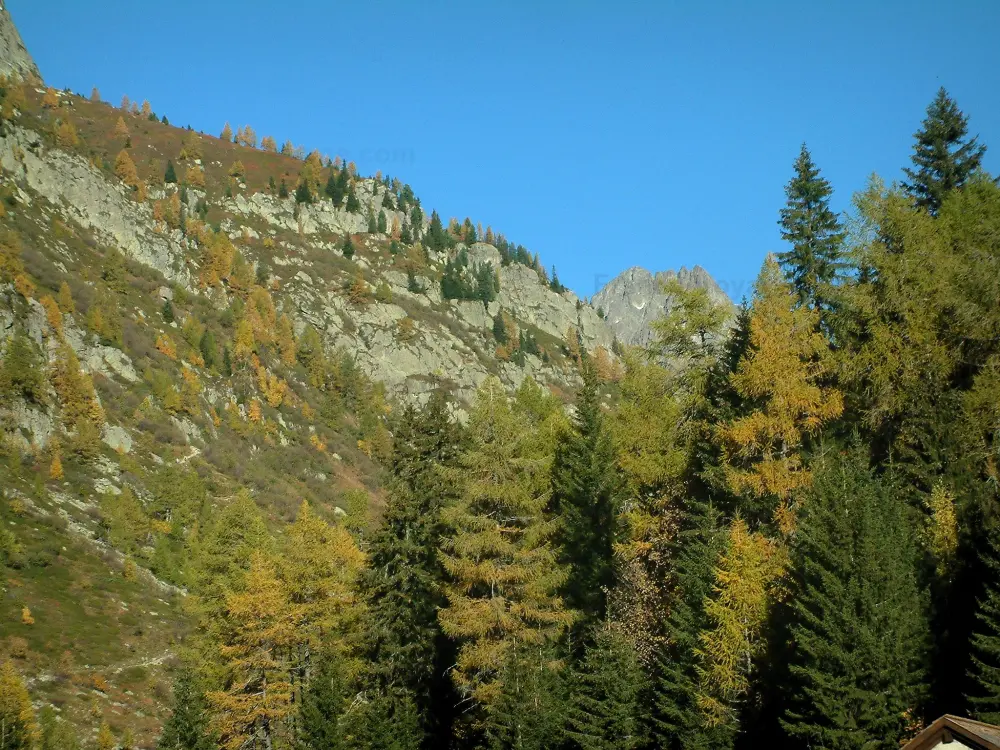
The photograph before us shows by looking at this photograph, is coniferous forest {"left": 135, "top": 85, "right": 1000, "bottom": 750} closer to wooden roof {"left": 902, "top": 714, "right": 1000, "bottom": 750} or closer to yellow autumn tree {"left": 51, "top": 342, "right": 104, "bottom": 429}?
wooden roof {"left": 902, "top": 714, "right": 1000, "bottom": 750}

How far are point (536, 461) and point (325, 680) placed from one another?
1046 cm

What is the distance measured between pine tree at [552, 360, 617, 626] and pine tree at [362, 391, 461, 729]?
470 cm

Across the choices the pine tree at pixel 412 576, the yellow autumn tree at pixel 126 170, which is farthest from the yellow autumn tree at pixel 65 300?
the pine tree at pixel 412 576

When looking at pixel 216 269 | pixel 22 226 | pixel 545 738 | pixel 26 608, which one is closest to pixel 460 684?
pixel 545 738

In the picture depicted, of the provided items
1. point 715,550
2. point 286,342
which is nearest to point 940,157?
point 715,550

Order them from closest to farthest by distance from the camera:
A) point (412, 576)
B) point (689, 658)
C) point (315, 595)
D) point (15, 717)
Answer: point (689, 658)
point (412, 576)
point (315, 595)
point (15, 717)

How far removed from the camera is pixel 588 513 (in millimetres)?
29734

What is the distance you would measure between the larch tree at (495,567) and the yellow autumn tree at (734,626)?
4.79m

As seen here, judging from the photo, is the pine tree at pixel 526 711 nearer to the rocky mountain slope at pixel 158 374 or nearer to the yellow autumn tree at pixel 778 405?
the yellow autumn tree at pixel 778 405

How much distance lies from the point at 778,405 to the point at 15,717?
40013mm

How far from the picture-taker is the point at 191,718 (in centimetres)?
3052

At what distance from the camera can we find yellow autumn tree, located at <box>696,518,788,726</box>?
20.2 meters

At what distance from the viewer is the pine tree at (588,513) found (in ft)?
93.9

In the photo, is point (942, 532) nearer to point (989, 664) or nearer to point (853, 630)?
point (989, 664)
